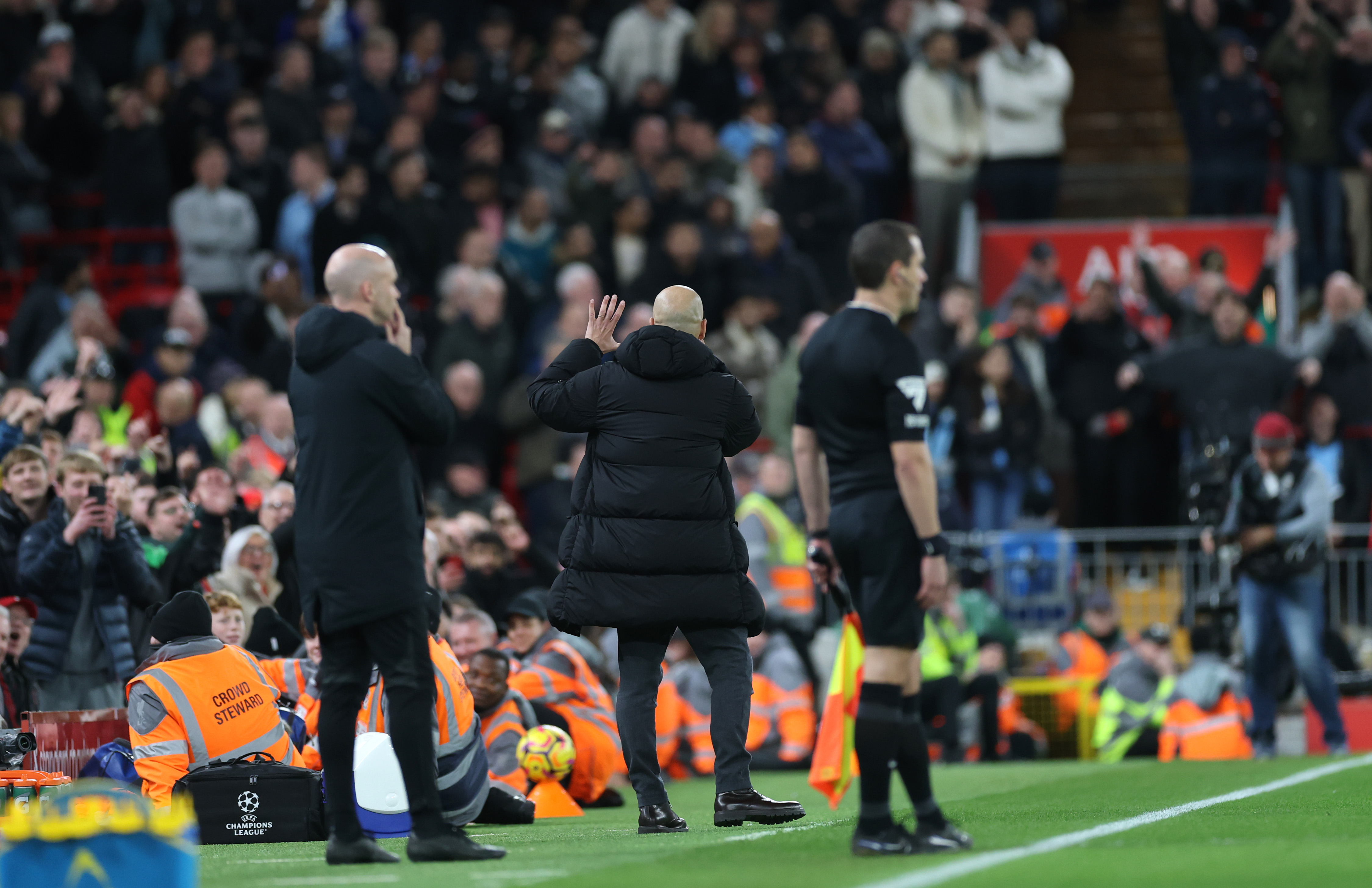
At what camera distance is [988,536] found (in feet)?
56.2

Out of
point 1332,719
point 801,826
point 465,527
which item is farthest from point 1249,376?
point 801,826

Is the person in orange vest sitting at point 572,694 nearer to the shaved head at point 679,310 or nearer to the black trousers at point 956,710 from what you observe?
the shaved head at point 679,310

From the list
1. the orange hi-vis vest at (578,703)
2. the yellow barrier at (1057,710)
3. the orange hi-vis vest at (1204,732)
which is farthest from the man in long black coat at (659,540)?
the yellow barrier at (1057,710)

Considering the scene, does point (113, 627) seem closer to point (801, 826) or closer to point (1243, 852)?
point (801, 826)

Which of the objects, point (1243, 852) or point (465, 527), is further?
point (465, 527)

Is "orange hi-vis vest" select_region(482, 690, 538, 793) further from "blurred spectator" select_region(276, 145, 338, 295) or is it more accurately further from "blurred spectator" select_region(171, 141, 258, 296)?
"blurred spectator" select_region(171, 141, 258, 296)

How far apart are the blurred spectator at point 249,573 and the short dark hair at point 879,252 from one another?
5436 millimetres

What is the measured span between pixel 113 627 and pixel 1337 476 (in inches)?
407

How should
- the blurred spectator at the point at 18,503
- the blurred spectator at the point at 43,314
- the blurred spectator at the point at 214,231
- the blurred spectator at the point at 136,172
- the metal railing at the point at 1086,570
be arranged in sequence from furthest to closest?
the blurred spectator at the point at 136,172, the blurred spectator at the point at 214,231, the metal railing at the point at 1086,570, the blurred spectator at the point at 43,314, the blurred spectator at the point at 18,503

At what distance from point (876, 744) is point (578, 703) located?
5.06 metres

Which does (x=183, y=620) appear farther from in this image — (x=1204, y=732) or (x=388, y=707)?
(x=1204, y=732)

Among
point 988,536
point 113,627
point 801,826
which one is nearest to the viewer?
point 801,826

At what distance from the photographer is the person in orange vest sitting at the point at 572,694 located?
11.6 metres

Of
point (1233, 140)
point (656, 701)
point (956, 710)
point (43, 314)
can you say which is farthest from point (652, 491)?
point (1233, 140)
